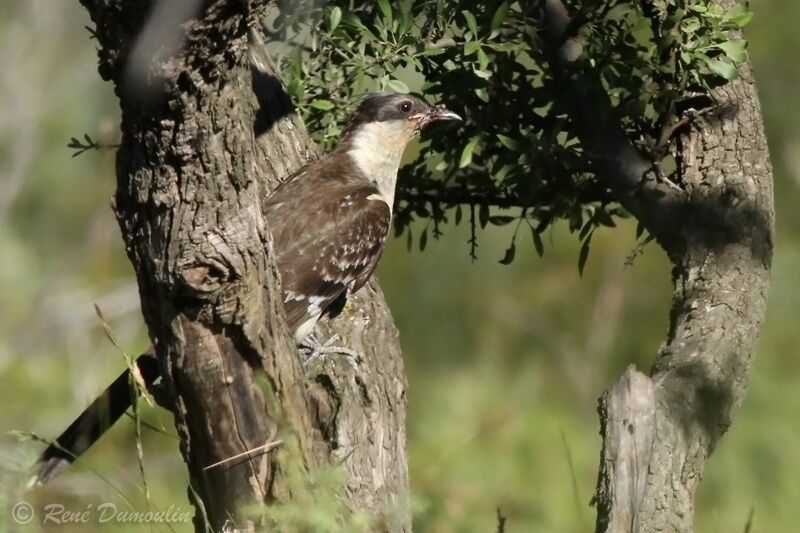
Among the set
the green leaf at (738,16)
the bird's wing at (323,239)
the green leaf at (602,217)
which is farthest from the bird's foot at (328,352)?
the green leaf at (738,16)

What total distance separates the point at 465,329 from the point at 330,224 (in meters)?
4.45

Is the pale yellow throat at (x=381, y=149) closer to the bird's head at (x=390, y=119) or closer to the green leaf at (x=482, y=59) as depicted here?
the bird's head at (x=390, y=119)

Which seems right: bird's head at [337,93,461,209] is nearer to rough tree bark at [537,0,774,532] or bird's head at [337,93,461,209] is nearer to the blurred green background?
rough tree bark at [537,0,774,532]

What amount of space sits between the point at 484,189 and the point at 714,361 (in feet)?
3.80

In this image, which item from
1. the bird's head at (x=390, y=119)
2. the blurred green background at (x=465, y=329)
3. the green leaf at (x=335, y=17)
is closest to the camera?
the green leaf at (x=335, y=17)

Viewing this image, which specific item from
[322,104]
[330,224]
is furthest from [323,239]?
[322,104]

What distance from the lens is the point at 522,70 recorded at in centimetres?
471

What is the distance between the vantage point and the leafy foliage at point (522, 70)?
438cm

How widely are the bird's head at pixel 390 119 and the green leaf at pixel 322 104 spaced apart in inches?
16.1

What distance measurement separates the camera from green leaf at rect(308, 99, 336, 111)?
493cm

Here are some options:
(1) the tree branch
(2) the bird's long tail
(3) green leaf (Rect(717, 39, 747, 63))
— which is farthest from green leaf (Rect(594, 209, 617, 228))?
(2) the bird's long tail

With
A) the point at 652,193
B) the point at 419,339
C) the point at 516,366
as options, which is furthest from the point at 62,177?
the point at 652,193

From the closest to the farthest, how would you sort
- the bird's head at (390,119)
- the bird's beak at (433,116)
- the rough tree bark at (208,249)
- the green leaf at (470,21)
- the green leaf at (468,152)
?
the rough tree bark at (208,249) < the green leaf at (470,21) < the green leaf at (468,152) < the bird's beak at (433,116) < the bird's head at (390,119)

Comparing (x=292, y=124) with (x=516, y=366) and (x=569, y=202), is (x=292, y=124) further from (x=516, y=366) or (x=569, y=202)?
(x=516, y=366)
